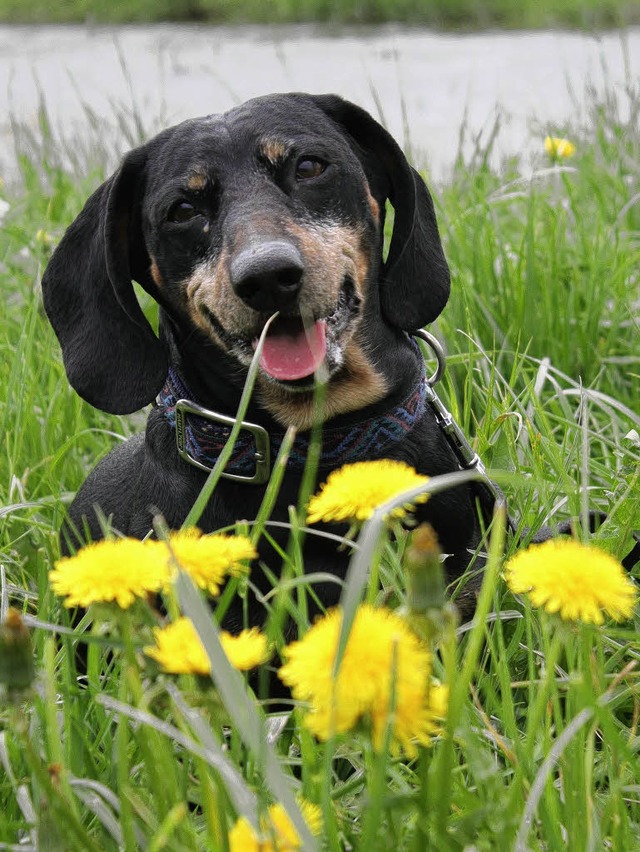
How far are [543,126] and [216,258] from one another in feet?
8.00

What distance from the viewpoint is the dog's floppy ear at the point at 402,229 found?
2.35 m

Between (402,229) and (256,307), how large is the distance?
0.49 m

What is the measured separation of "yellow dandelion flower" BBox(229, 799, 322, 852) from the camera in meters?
0.83

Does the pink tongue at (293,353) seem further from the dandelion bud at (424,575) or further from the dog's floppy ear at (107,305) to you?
the dandelion bud at (424,575)

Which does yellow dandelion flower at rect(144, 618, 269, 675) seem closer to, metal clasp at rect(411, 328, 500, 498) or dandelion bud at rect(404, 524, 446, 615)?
dandelion bud at rect(404, 524, 446, 615)

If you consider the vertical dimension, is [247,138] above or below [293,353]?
above

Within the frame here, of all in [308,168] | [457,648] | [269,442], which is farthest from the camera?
[308,168]

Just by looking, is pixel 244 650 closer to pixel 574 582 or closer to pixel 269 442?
pixel 574 582

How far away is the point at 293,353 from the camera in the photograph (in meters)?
2.11

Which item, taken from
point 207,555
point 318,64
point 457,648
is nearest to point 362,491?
point 207,555

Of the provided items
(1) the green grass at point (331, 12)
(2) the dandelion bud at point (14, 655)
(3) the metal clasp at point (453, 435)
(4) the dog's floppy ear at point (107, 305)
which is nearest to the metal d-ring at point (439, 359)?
(3) the metal clasp at point (453, 435)

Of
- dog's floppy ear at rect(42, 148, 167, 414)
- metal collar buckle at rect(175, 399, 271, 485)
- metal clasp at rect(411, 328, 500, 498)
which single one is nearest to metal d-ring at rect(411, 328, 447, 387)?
metal clasp at rect(411, 328, 500, 498)

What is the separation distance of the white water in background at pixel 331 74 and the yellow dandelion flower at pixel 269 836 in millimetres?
3912

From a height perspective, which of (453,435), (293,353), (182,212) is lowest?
(453,435)
